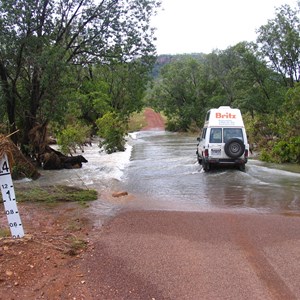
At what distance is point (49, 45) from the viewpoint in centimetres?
1702

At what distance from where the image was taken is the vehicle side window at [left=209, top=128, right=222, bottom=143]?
53.0ft

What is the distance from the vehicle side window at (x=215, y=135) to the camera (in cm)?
1614

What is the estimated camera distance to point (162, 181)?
14.6m

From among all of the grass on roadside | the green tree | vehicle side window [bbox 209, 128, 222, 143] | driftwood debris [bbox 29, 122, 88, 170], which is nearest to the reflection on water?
vehicle side window [bbox 209, 128, 222, 143]

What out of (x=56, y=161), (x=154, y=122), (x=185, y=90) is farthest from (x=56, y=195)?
(x=154, y=122)

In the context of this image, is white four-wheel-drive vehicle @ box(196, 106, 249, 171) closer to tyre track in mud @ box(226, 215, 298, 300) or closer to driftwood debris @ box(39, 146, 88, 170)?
driftwood debris @ box(39, 146, 88, 170)

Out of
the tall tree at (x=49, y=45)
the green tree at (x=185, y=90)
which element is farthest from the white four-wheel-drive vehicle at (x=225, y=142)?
the green tree at (x=185, y=90)

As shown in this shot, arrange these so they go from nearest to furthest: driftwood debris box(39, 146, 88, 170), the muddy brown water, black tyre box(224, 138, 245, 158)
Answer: the muddy brown water < black tyre box(224, 138, 245, 158) < driftwood debris box(39, 146, 88, 170)

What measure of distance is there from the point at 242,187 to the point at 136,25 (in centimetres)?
1036

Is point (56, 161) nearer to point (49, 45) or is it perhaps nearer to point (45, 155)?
point (45, 155)

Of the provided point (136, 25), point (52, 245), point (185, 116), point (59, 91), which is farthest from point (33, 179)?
point (185, 116)

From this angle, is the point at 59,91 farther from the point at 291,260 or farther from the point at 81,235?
the point at 291,260

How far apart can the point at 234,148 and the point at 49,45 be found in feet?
29.6

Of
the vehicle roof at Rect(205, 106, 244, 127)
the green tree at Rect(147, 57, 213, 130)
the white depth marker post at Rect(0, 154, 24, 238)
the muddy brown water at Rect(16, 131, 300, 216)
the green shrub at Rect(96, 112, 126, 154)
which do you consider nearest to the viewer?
the white depth marker post at Rect(0, 154, 24, 238)
